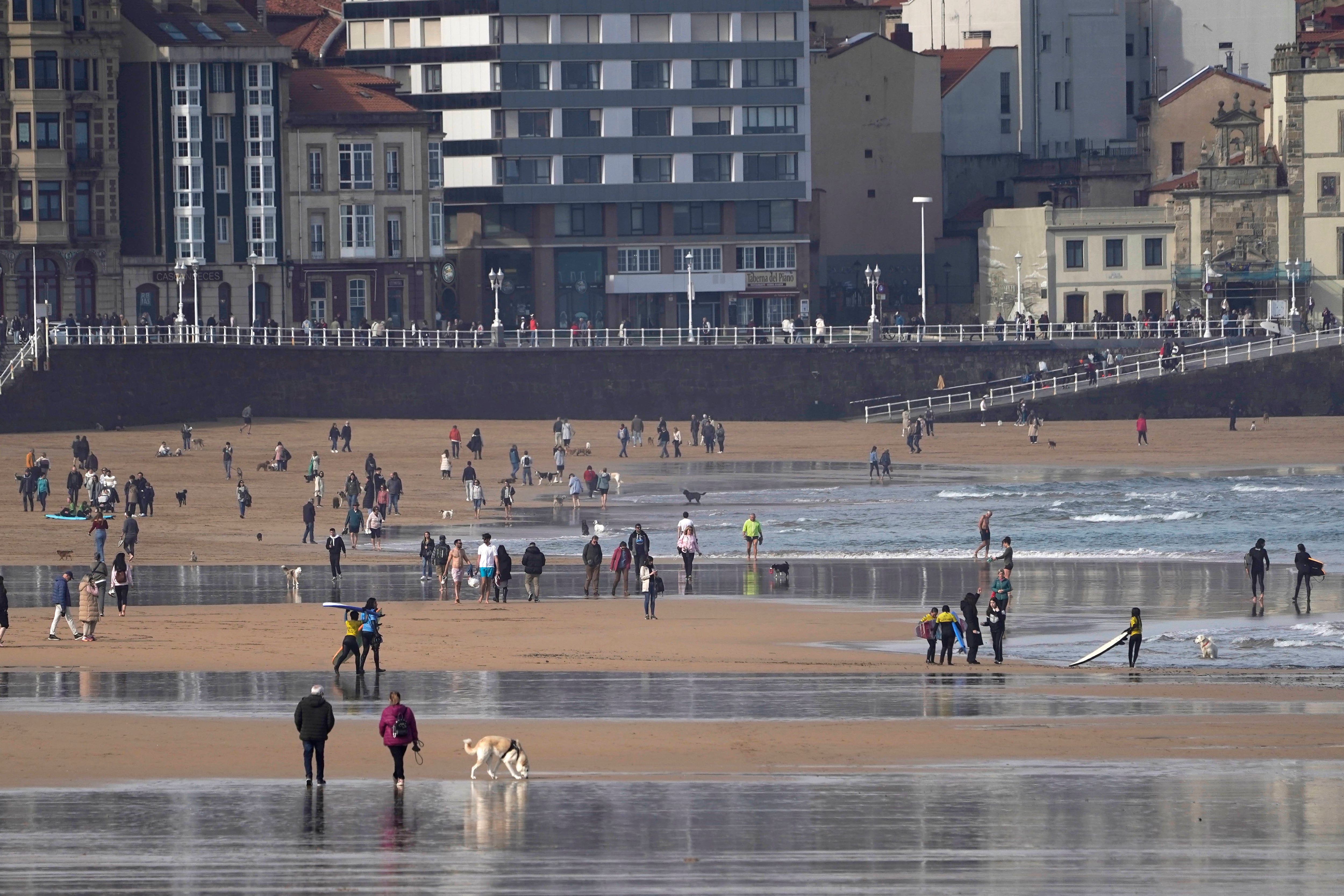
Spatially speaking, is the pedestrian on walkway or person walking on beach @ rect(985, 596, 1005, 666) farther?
the pedestrian on walkway

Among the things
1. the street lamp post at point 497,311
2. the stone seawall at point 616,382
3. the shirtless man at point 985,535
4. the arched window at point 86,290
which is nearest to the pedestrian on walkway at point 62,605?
the shirtless man at point 985,535

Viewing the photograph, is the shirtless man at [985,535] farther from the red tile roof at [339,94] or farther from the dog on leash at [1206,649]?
the red tile roof at [339,94]

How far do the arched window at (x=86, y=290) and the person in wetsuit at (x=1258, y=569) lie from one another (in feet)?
182

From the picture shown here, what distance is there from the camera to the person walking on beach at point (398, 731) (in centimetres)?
2247

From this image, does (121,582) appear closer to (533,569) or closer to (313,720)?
(533,569)

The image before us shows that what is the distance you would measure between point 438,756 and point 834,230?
255 ft

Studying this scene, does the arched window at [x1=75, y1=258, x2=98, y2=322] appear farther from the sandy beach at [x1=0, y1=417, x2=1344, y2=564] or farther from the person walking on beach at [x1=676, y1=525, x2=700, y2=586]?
the person walking on beach at [x1=676, y1=525, x2=700, y2=586]

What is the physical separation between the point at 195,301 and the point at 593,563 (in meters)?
44.5

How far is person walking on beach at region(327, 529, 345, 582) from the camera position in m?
40.7

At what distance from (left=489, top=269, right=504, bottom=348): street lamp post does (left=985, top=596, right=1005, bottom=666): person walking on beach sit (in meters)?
49.2

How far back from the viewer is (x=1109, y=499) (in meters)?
56.8

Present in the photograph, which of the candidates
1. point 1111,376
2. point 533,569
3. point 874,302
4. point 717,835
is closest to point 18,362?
point 874,302

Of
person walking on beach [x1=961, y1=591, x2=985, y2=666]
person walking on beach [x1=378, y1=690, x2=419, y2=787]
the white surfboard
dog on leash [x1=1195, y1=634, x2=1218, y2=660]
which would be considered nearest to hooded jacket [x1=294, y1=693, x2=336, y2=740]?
person walking on beach [x1=378, y1=690, x2=419, y2=787]

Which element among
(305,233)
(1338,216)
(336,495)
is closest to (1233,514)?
(336,495)
